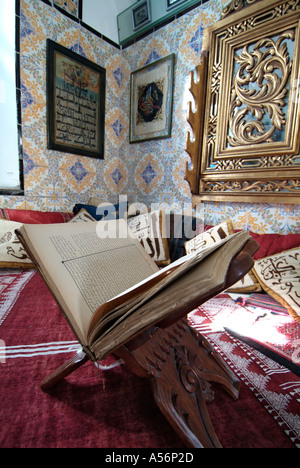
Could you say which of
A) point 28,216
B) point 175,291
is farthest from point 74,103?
point 175,291

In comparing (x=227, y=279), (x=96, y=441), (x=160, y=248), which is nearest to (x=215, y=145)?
(x=160, y=248)

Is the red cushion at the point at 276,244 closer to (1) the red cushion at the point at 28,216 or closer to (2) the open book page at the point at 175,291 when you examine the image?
(2) the open book page at the point at 175,291

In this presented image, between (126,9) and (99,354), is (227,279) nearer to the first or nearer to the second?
(99,354)

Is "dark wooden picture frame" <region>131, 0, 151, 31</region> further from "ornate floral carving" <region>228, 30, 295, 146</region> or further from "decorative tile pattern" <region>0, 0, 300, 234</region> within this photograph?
"ornate floral carving" <region>228, 30, 295, 146</region>

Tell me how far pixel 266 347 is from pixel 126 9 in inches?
119

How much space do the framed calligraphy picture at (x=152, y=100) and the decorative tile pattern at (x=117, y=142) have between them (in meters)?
0.06

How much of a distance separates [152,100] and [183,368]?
2329 mm

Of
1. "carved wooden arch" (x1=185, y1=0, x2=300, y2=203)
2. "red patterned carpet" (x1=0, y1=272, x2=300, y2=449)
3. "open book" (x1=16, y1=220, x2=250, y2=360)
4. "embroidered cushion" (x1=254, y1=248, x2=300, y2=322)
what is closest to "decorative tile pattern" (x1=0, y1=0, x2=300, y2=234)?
"carved wooden arch" (x1=185, y1=0, x2=300, y2=203)

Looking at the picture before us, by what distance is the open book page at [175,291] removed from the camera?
0.32m

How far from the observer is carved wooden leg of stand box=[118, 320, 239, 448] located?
1.34 feet

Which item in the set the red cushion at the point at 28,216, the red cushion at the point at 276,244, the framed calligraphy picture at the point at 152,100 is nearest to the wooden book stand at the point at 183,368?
the red cushion at the point at 276,244

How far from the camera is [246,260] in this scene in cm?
35

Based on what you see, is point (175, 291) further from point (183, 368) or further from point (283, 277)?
point (283, 277)

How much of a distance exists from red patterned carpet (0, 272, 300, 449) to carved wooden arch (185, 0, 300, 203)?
1167 mm
